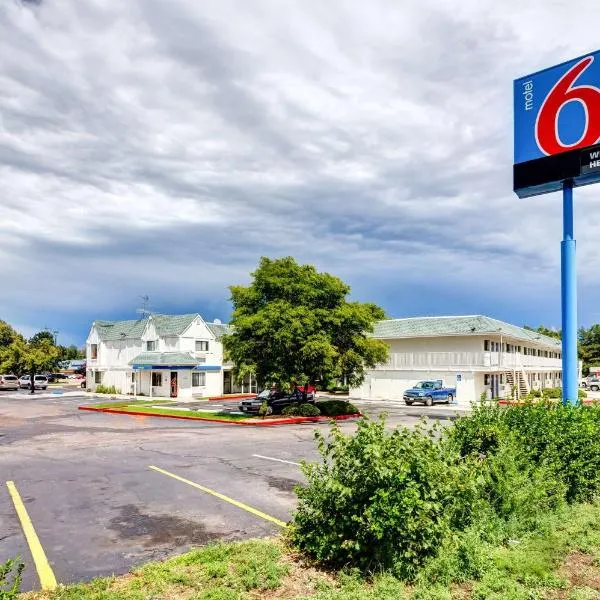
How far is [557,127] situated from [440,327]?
3485 cm

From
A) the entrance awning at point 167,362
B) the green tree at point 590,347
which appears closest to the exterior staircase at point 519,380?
the entrance awning at point 167,362

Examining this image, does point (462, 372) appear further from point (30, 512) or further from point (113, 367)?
point (30, 512)

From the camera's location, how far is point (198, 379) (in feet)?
154

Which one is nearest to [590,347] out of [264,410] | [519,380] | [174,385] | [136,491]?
[519,380]

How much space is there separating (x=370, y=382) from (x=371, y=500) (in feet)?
146

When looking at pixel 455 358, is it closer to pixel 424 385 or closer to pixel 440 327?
pixel 440 327

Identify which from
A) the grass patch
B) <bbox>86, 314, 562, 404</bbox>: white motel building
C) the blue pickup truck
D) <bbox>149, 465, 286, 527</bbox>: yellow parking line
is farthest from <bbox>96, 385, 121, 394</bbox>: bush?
the grass patch

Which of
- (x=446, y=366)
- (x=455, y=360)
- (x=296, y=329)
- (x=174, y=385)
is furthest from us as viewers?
(x=174, y=385)

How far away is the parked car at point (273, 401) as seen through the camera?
98.5 feet

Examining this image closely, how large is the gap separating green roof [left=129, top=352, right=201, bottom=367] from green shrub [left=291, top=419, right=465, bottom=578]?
39.9m

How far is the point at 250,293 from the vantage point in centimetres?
2922

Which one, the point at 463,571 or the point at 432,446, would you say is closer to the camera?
the point at 463,571

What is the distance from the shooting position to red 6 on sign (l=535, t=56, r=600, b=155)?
12438 millimetres

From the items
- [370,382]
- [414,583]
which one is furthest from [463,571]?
[370,382]
